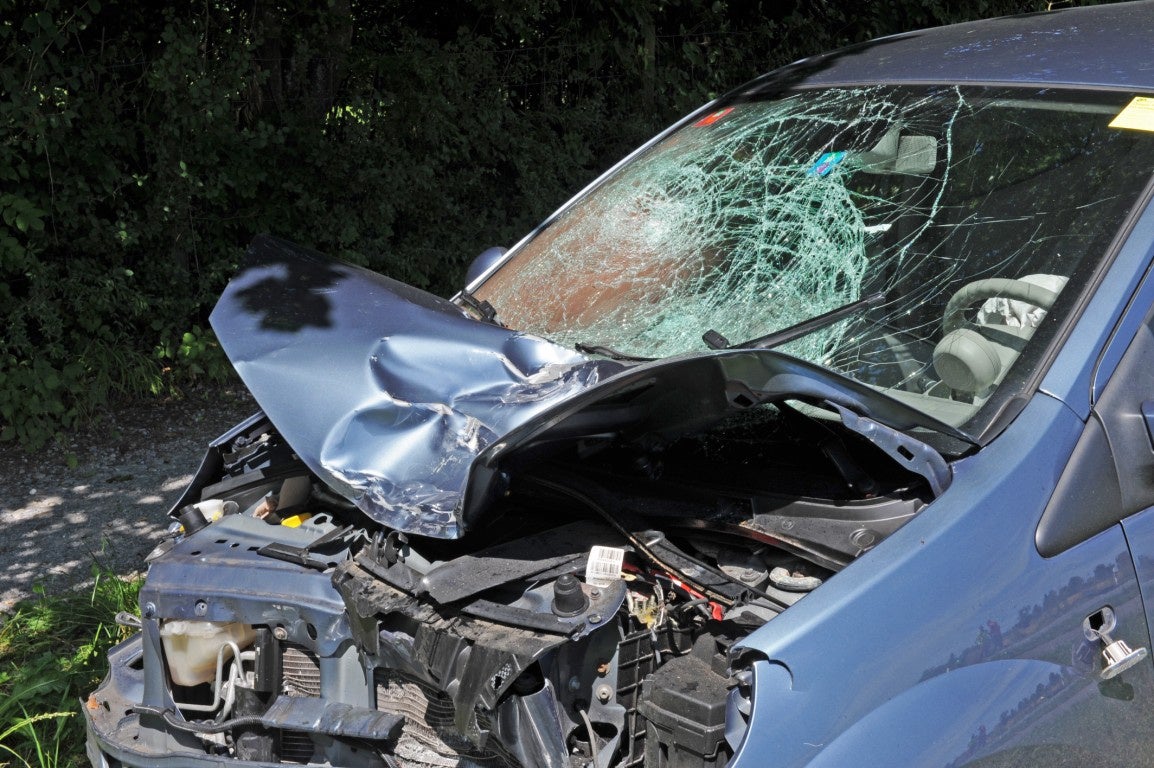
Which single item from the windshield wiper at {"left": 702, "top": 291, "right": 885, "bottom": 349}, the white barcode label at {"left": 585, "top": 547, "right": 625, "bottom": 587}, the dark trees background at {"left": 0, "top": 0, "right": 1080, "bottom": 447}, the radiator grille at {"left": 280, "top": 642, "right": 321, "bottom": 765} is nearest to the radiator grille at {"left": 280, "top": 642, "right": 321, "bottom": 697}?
the radiator grille at {"left": 280, "top": 642, "right": 321, "bottom": 765}

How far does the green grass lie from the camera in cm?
328

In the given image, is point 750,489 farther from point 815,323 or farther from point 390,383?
point 390,383

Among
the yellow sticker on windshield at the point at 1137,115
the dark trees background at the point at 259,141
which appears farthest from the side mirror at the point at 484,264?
the dark trees background at the point at 259,141

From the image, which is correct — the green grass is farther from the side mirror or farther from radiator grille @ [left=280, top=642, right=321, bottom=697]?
the side mirror

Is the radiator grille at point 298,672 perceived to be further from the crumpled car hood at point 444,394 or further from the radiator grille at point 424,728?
the crumpled car hood at point 444,394

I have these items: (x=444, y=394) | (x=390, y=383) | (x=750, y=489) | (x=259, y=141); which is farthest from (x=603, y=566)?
(x=259, y=141)

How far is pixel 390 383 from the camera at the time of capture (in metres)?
2.49

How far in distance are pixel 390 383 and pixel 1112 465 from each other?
58.3 inches

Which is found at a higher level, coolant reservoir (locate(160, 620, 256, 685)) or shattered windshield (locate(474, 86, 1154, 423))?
shattered windshield (locate(474, 86, 1154, 423))

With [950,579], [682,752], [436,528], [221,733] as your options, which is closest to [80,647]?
[221,733]

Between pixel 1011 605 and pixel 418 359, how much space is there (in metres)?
1.34

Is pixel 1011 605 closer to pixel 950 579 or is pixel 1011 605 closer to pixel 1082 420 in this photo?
pixel 950 579

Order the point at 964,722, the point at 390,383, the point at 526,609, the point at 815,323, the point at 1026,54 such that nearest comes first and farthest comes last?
the point at 964,722 → the point at 526,609 → the point at 390,383 → the point at 815,323 → the point at 1026,54

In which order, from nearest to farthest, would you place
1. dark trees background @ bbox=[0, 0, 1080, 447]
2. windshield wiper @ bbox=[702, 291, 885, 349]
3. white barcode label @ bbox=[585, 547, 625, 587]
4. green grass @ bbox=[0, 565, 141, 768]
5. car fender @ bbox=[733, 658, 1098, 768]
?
car fender @ bbox=[733, 658, 1098, 768]
white barcode label @ bbox=[585, 547, 625, 587]
windshield wiper @ bbox=[702, 291, 885, 349]
green grass @ bbox=[0, 565, 141, 768]
dark trees background @ bbox=[0, 0, 1080, 447]
